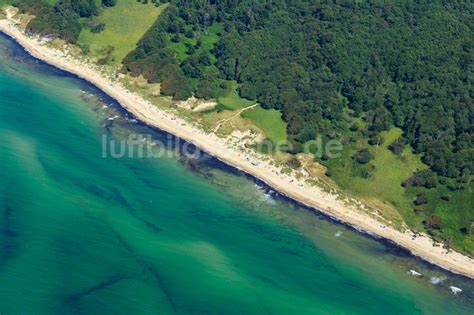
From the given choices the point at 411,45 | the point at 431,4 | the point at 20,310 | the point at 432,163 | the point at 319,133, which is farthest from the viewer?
the point at 431,4

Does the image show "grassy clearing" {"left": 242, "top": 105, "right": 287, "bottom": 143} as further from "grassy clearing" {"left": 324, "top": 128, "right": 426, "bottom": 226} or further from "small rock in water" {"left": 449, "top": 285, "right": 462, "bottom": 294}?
"small rock in water" {"left": 449, "top": 285, "right": 462, "bottom": 294}

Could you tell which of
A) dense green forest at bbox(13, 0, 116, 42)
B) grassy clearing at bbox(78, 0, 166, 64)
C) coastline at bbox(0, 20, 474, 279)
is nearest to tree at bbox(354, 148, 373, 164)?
coastline at bbox(0, 20, 474, 279)

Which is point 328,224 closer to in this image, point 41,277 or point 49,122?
point 41,277

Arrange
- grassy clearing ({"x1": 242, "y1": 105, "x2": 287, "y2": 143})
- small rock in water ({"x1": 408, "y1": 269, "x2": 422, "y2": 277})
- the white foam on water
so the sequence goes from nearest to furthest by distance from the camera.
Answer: the white foam on water < small rock in water ({"x1": 408, "y1": 269, "x2": 422, "y2": 277}) < grassy clearing ({"x1": 242, "y1": 105, "x2": 287, "y2": 143})

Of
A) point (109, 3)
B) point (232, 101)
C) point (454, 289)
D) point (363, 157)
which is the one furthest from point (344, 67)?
point (109, 3)

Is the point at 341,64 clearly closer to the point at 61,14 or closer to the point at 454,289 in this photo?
the point at 454,289

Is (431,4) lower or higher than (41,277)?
higher

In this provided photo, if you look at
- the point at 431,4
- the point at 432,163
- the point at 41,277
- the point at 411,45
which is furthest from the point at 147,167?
the point at 431,4
